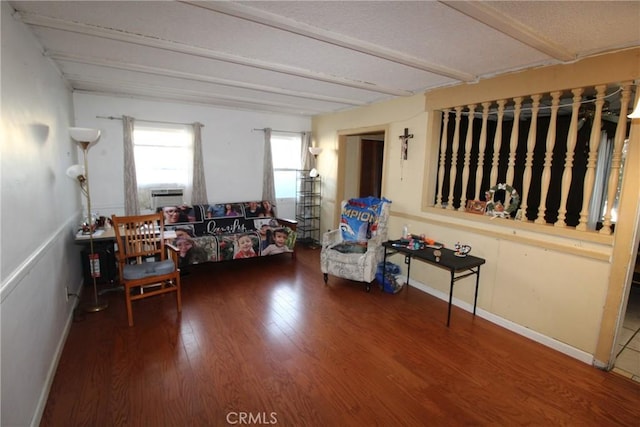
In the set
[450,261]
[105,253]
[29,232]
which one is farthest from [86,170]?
[450,261]

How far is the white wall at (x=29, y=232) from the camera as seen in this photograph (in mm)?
1485

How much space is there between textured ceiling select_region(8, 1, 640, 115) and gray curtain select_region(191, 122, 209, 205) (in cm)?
124

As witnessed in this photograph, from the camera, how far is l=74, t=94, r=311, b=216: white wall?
4.13 meters

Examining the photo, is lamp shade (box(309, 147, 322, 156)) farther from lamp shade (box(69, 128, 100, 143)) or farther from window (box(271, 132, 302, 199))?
lamp shade (box(69, 128, 100, 143))

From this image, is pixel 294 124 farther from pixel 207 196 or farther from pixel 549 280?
pixel 549 280

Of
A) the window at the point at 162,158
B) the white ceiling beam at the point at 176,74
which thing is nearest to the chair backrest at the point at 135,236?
the white ceiling beam at the point at 176,74

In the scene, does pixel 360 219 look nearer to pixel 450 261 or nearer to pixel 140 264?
pixel 450 261

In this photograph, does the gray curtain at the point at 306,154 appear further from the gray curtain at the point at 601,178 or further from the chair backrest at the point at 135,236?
the gray curtain at the point at 601,178

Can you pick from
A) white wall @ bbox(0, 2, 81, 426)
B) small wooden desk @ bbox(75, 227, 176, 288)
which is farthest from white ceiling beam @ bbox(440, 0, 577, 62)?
small wooden desk @ bbox(75, 227, 176, 288)

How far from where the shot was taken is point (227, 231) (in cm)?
472

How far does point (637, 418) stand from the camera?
1.89m

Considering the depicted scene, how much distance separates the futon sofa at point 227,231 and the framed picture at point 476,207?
230 cm

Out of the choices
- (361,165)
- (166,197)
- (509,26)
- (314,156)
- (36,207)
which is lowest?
(166,197)

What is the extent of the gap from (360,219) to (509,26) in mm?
2493
